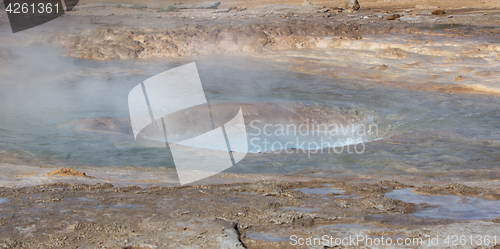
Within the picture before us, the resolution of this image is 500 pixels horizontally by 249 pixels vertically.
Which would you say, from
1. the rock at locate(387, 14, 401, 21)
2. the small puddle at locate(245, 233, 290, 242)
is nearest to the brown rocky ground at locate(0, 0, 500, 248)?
the small puddle at locate(245, 233, 290, 242)

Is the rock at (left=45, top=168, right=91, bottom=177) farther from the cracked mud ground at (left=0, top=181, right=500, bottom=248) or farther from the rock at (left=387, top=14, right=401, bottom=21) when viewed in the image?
the rock at (left=387, top=14, right=401, bottom=21)

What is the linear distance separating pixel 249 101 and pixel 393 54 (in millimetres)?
4150

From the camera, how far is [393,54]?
8.80 m

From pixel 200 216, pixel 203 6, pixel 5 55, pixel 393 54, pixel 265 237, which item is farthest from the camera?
pixel 203 6

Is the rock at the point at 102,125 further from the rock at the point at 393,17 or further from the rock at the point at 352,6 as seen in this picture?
the rock at the point at 352,6

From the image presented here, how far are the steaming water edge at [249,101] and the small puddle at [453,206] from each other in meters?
0.77

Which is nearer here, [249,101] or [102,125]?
[102,125]

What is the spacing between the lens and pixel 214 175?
10.8 ft

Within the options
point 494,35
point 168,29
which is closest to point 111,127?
point 168,29

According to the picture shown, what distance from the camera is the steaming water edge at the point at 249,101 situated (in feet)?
12.6

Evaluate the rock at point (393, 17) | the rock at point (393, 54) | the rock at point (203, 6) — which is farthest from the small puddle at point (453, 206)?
the rock at point (203, 6)

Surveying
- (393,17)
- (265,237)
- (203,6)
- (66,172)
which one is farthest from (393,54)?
(203,6)

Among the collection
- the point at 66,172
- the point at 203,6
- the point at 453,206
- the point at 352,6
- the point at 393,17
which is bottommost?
the point at 203,6

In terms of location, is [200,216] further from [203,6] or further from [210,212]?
[203,6]
